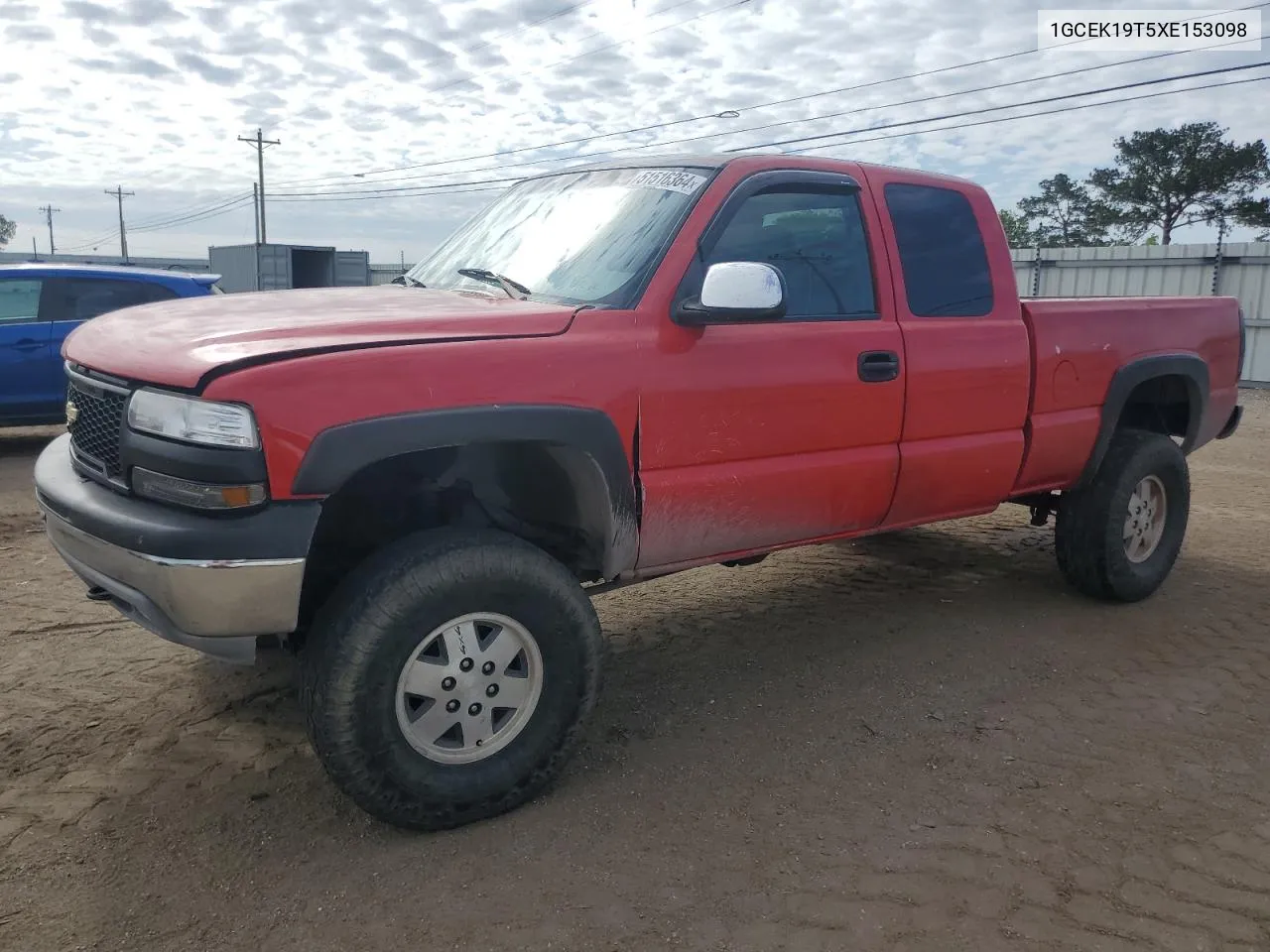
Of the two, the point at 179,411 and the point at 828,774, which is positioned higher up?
the point at 179,411

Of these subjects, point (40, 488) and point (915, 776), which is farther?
point (915, 776)

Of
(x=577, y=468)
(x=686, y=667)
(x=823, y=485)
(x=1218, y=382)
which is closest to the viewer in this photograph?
(x=577, y=468)

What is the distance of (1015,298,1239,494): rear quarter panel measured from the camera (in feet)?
14.6

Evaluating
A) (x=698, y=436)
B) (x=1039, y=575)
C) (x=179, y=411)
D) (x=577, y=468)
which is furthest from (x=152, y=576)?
(x=1039, y=575)

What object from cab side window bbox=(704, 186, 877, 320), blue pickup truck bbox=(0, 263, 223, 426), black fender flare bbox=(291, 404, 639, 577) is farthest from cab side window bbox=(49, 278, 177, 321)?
black fender flare bbox=(291, 404, 639, 577)

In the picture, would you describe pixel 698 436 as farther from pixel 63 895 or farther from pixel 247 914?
pixel 63 895

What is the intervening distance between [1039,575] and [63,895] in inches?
194

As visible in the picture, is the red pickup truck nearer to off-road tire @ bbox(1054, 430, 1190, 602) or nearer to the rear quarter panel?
the rear quarter panel

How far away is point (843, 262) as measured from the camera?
3867 millimetres

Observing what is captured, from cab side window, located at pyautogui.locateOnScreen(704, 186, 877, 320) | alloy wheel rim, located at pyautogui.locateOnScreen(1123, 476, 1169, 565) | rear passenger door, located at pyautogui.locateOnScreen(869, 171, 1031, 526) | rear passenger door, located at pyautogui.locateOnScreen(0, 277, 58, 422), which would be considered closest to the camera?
cab side window, located at pyautogui.locateOnScreen(704, 186, 877, 320)

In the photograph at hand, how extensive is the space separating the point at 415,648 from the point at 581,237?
1.58 metres

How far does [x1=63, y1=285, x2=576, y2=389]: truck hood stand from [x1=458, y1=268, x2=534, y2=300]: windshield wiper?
72 millimetres

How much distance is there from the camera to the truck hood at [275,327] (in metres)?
2.68

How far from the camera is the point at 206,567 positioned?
8.33 ft
